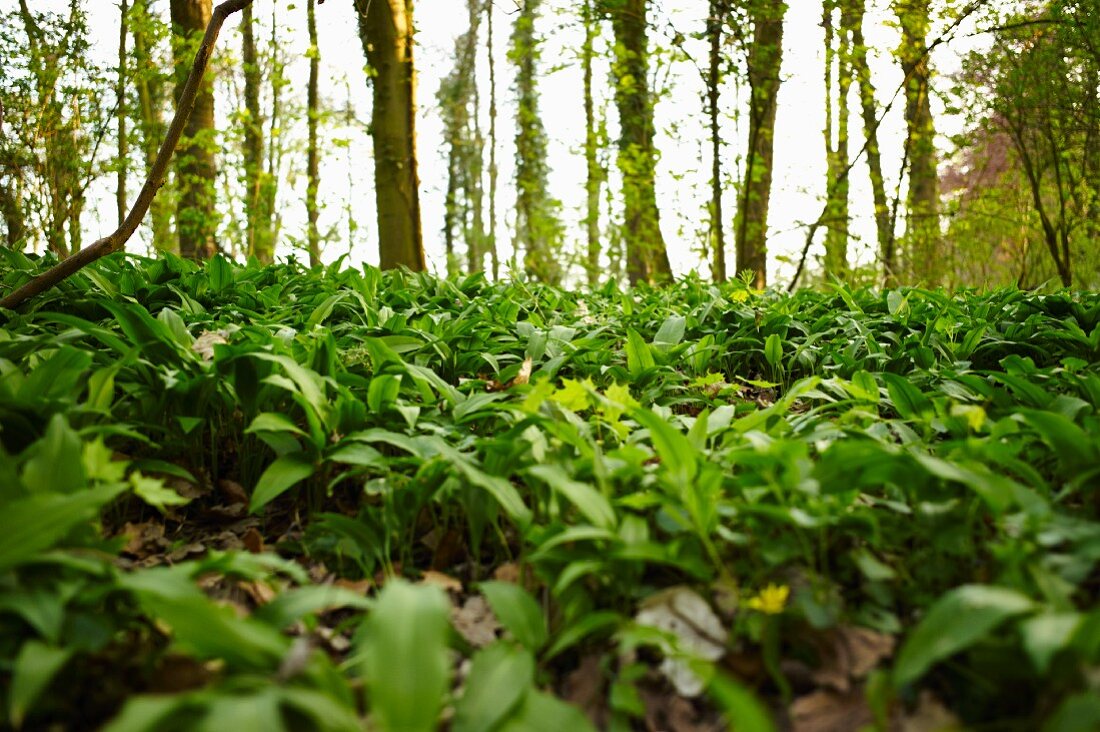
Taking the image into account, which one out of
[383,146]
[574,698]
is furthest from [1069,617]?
[383,146]

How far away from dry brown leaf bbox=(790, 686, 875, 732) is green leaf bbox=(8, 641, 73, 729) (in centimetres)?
113

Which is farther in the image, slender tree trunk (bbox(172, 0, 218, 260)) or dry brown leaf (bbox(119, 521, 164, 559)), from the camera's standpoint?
slender tree trunk (bbox(172, 0, 218, 260))

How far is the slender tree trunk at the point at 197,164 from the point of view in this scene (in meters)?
6.55

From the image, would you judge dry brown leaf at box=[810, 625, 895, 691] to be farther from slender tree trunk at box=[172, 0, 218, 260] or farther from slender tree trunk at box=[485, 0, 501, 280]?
slender tree trunk at box=[485, 0, 501, 280]

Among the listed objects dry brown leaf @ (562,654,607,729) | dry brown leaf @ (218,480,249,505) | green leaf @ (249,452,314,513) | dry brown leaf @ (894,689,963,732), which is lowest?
dry brown leaf @ (562,654,607,729)

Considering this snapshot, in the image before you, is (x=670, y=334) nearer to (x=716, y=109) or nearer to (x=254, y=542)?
(x=254, y=542)

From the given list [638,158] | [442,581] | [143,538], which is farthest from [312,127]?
[442,581]

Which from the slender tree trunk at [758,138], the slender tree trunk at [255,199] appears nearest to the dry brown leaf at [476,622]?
the slender tree trunk at [758,138]

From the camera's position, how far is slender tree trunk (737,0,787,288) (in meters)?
6.11

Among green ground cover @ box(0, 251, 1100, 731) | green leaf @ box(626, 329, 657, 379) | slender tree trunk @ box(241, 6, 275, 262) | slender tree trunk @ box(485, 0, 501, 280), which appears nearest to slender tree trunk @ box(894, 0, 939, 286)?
green leaf @ box(626, 329, 657, 379)

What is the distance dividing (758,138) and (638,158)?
1.30 m

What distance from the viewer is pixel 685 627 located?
4.22 feet

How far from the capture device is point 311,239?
10.5 metres

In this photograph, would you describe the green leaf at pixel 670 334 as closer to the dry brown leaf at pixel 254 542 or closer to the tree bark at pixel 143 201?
the dry brown leaf at pixel 254 542
